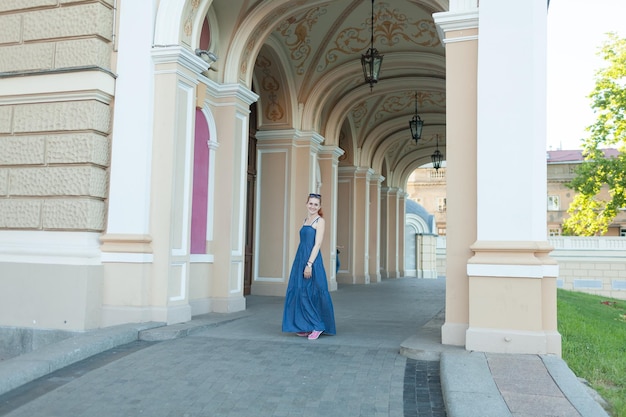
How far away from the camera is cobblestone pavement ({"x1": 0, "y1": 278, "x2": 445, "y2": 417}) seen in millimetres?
4430

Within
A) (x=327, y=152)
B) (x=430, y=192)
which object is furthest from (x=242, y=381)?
(x=430, y=192)

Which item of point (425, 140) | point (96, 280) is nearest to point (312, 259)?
point (96, 280)

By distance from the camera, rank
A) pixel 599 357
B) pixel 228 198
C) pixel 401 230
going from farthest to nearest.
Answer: pixel 401 230 → pixel 228 198 → pixel 599 357

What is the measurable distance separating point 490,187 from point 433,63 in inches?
300

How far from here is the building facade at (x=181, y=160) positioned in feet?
20.1

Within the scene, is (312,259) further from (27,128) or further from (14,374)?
(27,128)

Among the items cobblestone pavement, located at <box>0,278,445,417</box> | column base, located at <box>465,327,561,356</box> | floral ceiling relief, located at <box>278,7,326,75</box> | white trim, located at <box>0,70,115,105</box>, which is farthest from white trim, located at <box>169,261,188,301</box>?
floral ceiling relief, located at <box>278,7,326,75</box>

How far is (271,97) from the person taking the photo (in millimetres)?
13039

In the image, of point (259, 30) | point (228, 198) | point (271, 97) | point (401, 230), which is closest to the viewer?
point (228, 198)

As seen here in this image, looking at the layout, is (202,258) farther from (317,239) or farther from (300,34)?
(300,34)

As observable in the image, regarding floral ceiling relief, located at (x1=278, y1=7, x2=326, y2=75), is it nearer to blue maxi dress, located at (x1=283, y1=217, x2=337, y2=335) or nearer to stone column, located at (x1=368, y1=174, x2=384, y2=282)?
blue maxi dress, located at (x1=283, y1=217, x2=337, y2=335)

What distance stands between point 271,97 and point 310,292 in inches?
272

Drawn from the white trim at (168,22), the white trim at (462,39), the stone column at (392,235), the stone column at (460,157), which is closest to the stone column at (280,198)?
the white trim at (168,22)

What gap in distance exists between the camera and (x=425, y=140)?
73.9ft
